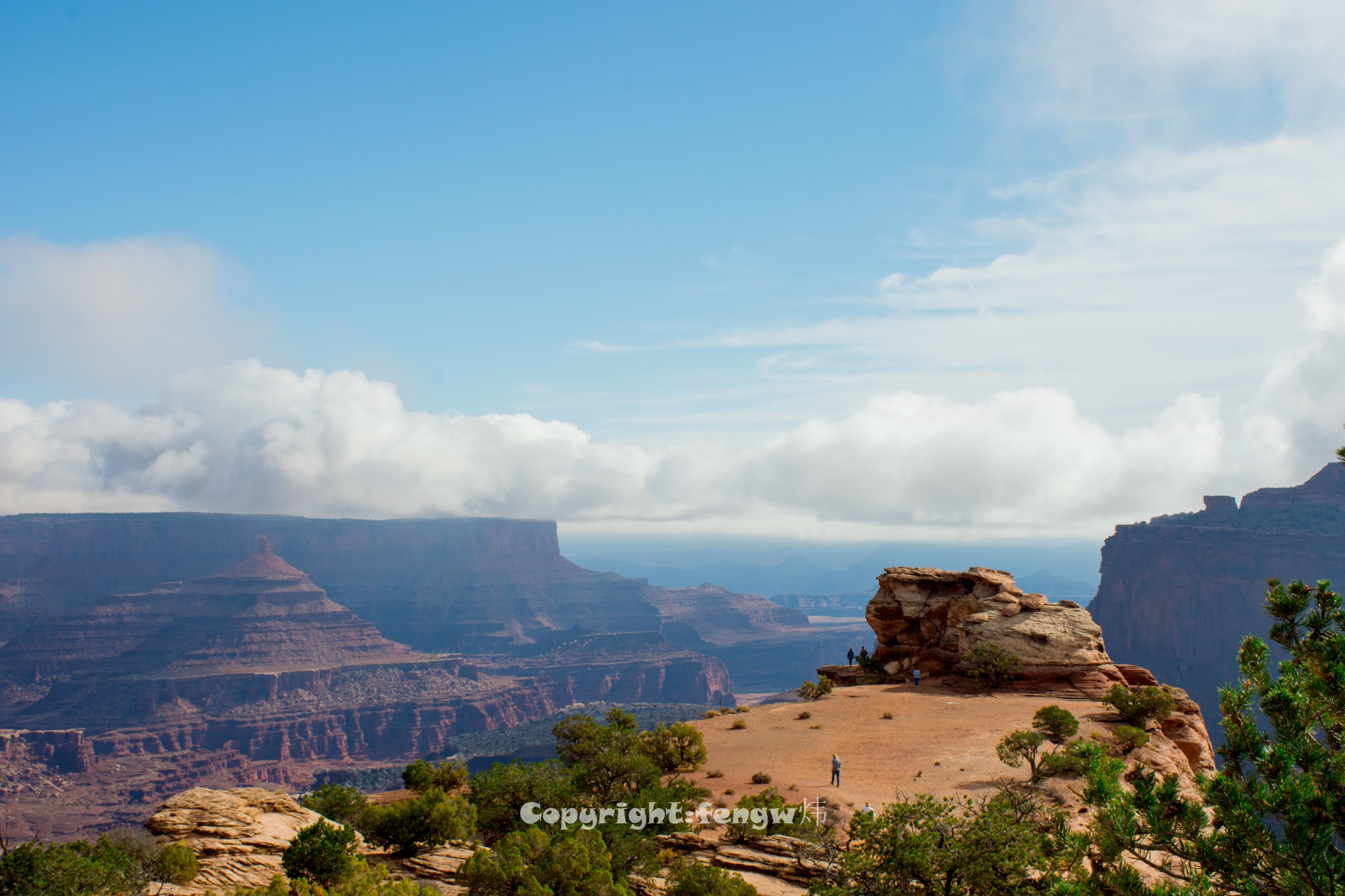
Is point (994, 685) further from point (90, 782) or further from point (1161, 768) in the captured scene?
point (90, 782)

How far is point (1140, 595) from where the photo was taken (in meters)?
185

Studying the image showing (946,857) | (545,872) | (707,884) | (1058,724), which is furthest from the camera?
(1058,724)

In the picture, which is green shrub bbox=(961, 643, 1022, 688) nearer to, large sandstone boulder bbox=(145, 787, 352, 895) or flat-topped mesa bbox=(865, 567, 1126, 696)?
flat-topped mesa bbox=(865, 567, 1126, 696)

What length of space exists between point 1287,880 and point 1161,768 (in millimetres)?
23710

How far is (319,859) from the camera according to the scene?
18219 millimetres

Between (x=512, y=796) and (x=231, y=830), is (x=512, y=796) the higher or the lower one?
the lower one

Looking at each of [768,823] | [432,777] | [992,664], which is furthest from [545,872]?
[992,664]

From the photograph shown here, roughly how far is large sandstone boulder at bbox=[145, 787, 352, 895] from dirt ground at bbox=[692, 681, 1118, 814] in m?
15.2

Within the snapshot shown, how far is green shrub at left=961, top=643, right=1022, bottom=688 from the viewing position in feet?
154

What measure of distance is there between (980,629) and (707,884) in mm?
37727

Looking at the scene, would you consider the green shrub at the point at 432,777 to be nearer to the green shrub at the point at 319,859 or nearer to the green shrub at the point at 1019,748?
the green shrub at the point at 319,859

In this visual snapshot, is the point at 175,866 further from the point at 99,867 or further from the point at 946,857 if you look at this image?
the point at 946,857

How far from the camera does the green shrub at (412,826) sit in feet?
78.4

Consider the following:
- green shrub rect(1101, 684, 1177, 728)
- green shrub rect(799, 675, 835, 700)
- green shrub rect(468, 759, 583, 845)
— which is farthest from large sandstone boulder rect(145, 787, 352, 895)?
green shrub rect(1101, 684, 1177, 728)
